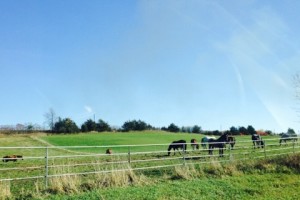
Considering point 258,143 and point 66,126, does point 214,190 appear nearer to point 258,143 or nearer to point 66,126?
point 258,143

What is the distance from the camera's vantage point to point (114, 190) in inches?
419

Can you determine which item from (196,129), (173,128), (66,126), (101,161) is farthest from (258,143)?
(196,129)

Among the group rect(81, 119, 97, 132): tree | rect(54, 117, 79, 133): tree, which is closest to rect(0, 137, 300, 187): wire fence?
rect(54, 117, 79, 133): tree

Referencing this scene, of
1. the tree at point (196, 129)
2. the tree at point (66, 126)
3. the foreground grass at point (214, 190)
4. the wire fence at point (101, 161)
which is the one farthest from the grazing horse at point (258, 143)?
the tree at point (196, 129)

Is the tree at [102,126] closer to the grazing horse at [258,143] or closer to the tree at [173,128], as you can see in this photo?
the tree at [173,128]

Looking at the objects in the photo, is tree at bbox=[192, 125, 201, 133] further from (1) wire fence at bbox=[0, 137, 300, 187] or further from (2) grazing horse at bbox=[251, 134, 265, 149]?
(1) wire fence at bbox=[0, 137, 300, 187]

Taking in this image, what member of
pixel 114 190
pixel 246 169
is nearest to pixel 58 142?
pixel 246 169

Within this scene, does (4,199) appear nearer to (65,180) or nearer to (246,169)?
(65,180)

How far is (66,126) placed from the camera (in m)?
69.5

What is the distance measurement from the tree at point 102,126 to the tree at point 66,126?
186 inches

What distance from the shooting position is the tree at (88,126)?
71969mm

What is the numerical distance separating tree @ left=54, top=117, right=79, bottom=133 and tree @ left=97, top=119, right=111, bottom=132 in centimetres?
471

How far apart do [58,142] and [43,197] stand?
38051 millimetres

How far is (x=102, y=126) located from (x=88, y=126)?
2.62m
